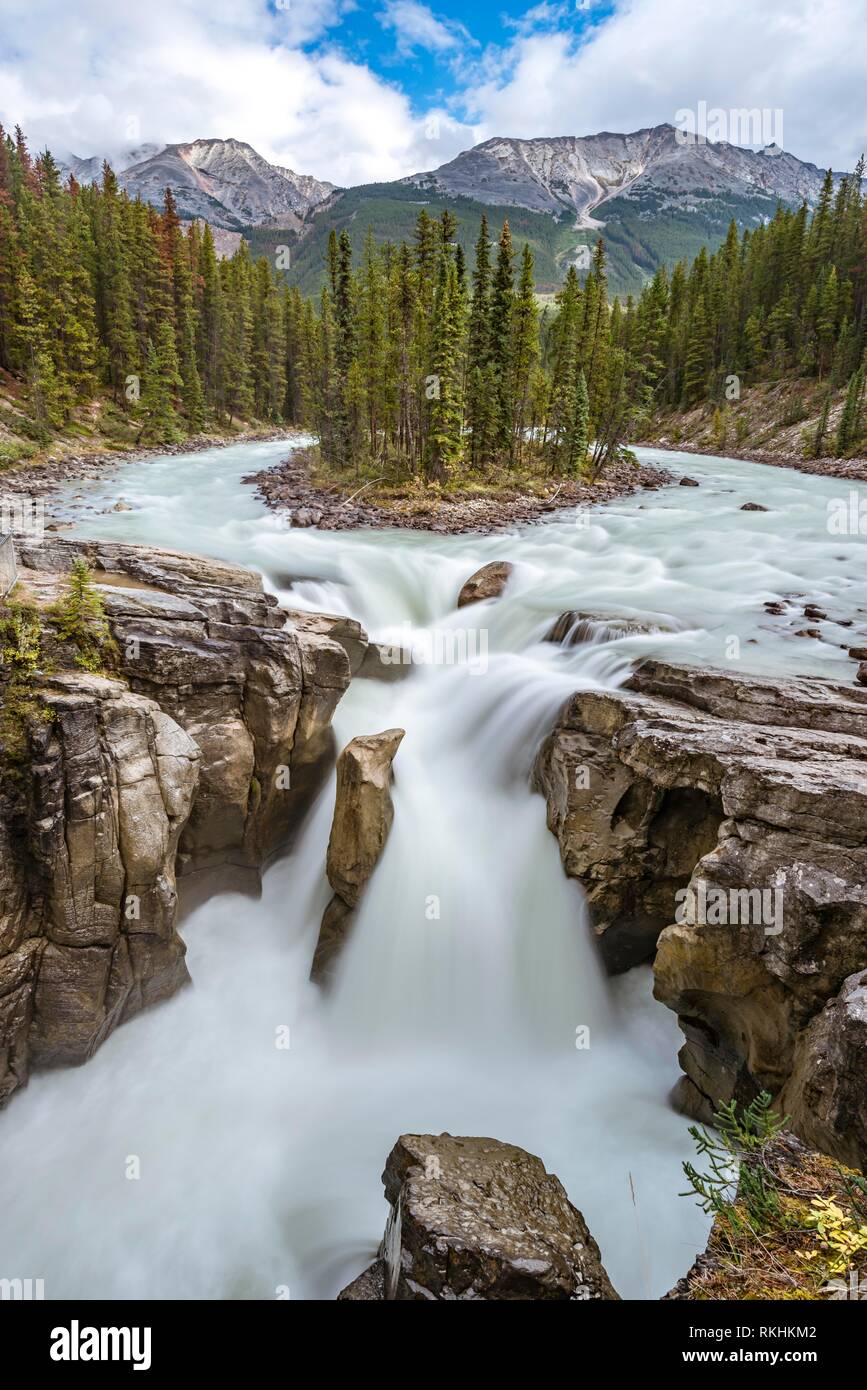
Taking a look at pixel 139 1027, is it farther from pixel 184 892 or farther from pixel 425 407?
pixel 425 407

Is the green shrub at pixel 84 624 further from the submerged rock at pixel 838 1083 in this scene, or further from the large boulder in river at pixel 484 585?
the large boulder in river at pixel 484 585

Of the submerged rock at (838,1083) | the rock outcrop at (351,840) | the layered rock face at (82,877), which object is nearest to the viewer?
the submerged rock at (838,1083)

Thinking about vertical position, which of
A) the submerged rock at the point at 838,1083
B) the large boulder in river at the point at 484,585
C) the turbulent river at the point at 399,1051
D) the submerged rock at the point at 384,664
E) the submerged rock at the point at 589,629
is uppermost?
the large boulder in river at the point at 484,585

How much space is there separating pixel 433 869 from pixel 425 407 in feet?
97.7

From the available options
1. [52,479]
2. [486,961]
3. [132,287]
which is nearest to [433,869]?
[486,961]

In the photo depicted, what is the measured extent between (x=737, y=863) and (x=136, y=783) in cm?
689

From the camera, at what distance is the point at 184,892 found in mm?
9758

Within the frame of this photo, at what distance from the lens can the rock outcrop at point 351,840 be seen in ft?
31.5

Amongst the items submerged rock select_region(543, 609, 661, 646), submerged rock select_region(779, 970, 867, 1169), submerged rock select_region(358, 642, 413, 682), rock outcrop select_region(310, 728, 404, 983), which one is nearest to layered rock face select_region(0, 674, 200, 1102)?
rock outcrop select_region(310, 728, 404, 983)

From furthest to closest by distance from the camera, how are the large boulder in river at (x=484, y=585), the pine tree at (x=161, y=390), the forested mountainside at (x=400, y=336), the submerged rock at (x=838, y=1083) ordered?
the pine tree at (x=161, y=390) → the forested mountainside at (x=400, y=336) → the large boulder in river at (x=484, y=585) → the submerged rock at (x=838, y=1083)

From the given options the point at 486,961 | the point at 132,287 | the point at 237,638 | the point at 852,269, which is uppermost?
the point at 852,269

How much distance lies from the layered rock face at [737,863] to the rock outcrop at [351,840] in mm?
2721

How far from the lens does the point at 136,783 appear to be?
7.96 m

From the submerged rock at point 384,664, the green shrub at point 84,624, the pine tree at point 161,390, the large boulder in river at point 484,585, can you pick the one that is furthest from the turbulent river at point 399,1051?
the pine tree at point 161,390
